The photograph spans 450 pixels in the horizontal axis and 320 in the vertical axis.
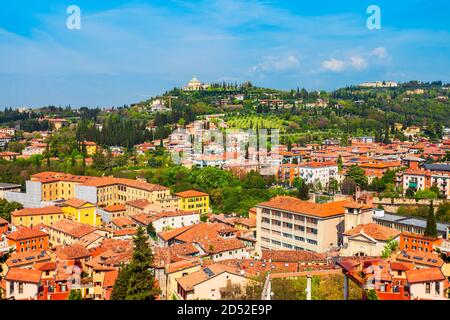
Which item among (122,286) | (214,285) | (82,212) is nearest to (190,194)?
(82,212)

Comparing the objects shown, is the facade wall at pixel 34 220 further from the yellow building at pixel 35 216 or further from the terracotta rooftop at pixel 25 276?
the terracotta rooftop at pixel 25 276

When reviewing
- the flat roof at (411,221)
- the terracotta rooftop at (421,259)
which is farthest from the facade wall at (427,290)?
the flat roof at (411,221)

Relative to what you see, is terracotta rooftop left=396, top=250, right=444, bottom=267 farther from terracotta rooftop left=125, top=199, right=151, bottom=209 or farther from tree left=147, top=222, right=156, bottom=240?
terracotta rooftop left=125, top=199, right=151, bottom=209

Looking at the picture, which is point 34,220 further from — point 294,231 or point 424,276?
point 424,276

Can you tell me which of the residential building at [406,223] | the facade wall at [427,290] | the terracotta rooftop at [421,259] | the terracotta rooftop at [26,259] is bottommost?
the residential building at [406,223]

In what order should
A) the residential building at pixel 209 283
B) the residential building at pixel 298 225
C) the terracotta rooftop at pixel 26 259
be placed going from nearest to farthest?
1. the residential building at pixel 209 283
2. the terracotta rooftop at pixel 26 259
3. the residential building at pixel 298 225
